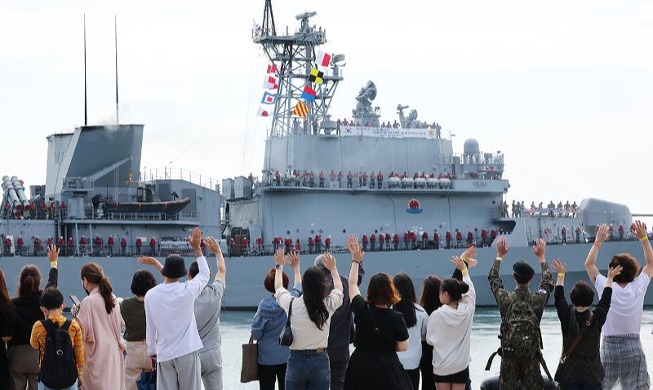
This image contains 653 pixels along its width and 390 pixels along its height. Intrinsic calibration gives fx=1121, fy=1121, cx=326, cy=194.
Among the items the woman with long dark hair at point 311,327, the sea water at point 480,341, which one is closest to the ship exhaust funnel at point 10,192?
the sea water at point 480,341

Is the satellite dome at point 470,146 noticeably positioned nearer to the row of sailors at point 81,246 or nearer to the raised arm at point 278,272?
the row of sailors at point 81,246

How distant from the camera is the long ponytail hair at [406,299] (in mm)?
8719

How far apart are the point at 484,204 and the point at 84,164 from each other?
1463 cm

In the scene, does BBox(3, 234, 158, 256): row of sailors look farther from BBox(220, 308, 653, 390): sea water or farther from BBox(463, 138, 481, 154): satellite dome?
BBox(463, 138, 481, 154): satellite dome

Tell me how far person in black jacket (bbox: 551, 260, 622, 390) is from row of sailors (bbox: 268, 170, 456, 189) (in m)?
28.9

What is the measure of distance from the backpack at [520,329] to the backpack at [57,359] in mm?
3348

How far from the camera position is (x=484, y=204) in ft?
135

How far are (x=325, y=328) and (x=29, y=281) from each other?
2394mm

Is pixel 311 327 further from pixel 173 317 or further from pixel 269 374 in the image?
pixel 269 374

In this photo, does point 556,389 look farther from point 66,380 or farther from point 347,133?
point 347,133

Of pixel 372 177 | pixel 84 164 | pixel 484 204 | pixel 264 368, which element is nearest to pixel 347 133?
pixel 372 177

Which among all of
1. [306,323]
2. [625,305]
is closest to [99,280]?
[306,323]

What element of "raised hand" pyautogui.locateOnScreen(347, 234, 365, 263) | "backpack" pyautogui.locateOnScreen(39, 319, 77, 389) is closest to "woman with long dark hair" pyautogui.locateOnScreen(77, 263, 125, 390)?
"backpack" pyautogui.locateOnScreen(39, 319, 77, 389)

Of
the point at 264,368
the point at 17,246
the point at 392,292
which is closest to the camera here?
the point at 392,292
